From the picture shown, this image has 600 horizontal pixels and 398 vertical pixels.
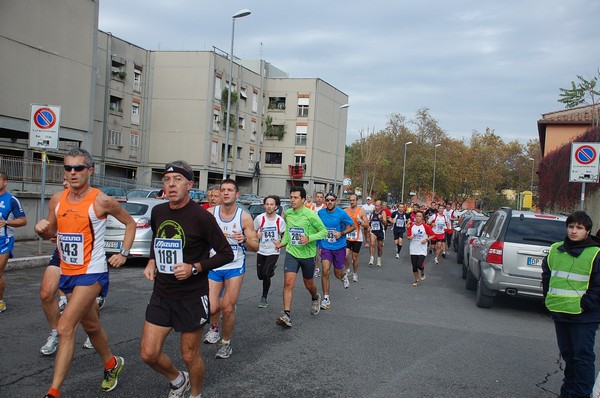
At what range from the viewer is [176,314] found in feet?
13.4

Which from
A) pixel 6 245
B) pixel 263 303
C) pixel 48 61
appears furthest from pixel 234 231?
pixel 48 61

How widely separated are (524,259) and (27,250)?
11.2 metres

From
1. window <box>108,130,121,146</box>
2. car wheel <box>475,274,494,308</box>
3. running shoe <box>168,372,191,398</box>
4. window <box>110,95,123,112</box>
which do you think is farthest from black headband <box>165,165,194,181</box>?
window <box>110,95,123,112</box>

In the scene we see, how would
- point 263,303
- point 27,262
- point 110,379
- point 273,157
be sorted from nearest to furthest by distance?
1. point 110,379
2. point 263,303
3. point 27,262
4. point 273,157

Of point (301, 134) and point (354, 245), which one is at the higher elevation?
point (301, 134)

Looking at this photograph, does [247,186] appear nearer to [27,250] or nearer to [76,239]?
[27,250]

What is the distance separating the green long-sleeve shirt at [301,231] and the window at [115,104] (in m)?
37.2

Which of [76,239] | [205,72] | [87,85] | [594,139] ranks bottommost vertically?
[76,239]

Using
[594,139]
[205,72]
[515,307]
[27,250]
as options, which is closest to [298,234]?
[515,307]

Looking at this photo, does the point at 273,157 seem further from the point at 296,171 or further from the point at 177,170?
the point at 177,170

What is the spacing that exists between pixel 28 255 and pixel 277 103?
46482mm

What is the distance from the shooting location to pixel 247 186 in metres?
56.2

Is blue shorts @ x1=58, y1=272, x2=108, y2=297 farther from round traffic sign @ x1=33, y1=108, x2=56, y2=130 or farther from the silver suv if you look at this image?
round traffic sign @ x1=33, y1=108, x2=56, y2=130

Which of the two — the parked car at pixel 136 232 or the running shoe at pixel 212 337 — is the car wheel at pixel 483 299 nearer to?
the running shoe at pixel 212 337
